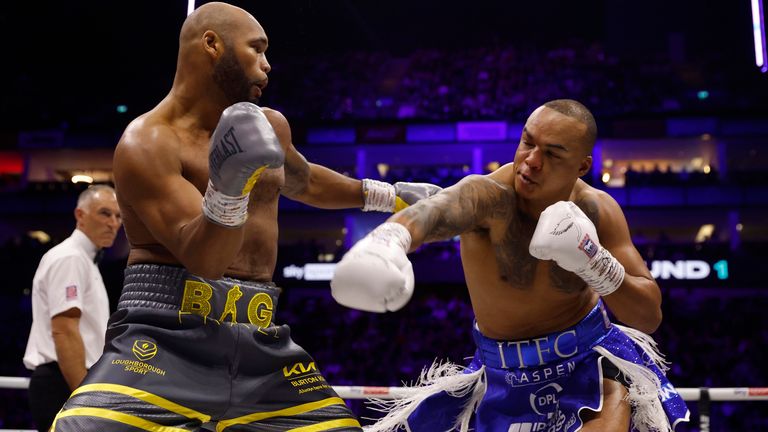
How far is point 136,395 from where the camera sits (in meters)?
1.84

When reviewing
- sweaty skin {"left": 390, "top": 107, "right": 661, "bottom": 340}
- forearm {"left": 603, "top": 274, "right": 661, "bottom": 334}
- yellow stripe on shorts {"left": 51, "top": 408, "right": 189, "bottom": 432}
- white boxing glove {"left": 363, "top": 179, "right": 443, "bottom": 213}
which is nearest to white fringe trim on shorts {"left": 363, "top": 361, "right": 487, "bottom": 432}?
sweaty skin {"left": 390, "top": 107, "right": 661, "bottom": 340}

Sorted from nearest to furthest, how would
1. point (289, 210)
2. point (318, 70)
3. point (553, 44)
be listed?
point (318, 70), point (289, 210), point (553, 44)

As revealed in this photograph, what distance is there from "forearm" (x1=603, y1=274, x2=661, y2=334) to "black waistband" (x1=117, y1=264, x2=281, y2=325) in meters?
1.05

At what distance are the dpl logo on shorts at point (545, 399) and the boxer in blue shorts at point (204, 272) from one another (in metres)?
0.61

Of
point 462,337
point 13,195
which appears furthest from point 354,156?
point 13,195

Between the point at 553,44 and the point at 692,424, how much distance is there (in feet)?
31.2

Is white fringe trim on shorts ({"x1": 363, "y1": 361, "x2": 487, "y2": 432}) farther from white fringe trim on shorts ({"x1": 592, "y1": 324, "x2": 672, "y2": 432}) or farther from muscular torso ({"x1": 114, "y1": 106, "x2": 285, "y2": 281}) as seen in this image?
muscular torso ({"x1": 114, "y1": 106, "x2": 285, "y2": 281})

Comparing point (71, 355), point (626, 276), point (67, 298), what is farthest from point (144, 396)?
point (67, 298)

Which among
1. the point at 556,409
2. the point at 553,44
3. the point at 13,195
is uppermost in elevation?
the point at 553,44

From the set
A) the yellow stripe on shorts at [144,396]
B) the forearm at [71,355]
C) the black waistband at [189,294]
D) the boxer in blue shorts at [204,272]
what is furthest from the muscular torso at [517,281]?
the forearm at [71,355]

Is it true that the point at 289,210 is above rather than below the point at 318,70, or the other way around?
below

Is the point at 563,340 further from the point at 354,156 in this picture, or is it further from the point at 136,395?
the point at 354,156

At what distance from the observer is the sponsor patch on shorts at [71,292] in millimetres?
3424

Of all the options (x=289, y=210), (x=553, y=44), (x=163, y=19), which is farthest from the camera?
(x=553, y=44)
